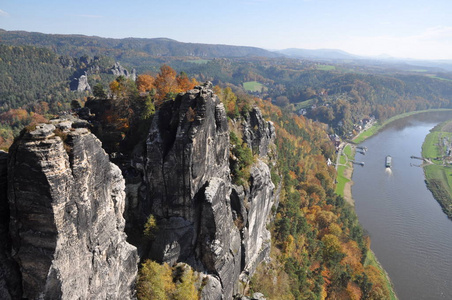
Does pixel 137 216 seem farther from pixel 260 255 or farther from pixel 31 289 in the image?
pixel 260 255

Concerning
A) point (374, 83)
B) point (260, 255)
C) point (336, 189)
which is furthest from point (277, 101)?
point (260, 255)

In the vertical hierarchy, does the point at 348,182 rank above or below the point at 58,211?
below

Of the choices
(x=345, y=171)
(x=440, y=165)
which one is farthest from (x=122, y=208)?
(x=440, y=165)

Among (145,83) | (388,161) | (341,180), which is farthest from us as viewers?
(388,161)

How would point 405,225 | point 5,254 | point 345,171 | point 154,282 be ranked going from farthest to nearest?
point 345,171
point 405,225
point 154,282
point 5,254

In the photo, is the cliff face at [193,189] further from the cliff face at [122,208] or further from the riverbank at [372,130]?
the riverbank at [372,130]

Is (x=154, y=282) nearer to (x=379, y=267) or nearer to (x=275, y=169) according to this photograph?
(x=275, y=169)

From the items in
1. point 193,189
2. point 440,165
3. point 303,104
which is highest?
point 193,189
